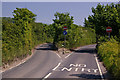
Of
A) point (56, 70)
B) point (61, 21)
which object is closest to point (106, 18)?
point (61, 21)

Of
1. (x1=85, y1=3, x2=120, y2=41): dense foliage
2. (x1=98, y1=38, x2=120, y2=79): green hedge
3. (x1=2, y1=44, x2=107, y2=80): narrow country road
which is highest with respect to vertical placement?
(x1=85, y1=3, x2=120, y2=41): dense foliage

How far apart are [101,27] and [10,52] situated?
23823 mm

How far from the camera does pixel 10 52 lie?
77.8ft

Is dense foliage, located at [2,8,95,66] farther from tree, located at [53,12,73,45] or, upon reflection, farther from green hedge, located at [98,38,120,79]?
green hedge, located at [98,38,120,79]

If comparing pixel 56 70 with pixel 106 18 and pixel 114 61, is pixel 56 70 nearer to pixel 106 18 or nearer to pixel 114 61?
pixel 114 61

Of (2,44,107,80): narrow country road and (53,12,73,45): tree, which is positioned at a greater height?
(53,12,73,45): tree

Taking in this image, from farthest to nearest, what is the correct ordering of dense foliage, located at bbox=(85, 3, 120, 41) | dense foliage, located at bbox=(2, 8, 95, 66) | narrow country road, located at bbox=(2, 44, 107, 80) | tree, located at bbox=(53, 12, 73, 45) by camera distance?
tree, located at bbox=(53, 12, 73, 45) < dense foliage, located at bbox=(85, 3, 120, 41) < dense foliage, located at bbox=(2, 8, 95, 66) < narrow country road, located at bbox=(2, 44, 107, 80)

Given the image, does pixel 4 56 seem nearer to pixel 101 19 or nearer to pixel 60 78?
pixel 60 78

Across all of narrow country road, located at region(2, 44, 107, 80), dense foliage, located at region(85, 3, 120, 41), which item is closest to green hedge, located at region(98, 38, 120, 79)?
narrow country road, located at region(2, 44, 107, 80)

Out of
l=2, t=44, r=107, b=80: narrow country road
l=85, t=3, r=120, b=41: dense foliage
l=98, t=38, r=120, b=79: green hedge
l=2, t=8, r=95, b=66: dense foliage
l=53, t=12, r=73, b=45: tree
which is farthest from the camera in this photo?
l=53, t=12, r=73, b=45: tree

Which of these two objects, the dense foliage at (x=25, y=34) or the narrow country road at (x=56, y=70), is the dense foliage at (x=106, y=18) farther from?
the narrow country road at (x=56, y=70)

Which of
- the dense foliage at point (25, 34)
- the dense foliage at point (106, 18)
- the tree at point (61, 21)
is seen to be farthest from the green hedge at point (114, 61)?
the tree at point (61, 21)

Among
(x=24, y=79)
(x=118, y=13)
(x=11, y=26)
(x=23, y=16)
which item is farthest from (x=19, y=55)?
(x=118, y=13)

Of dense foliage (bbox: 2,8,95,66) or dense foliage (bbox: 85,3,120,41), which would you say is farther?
dense foliage (bbox: 85,3,120,41)
